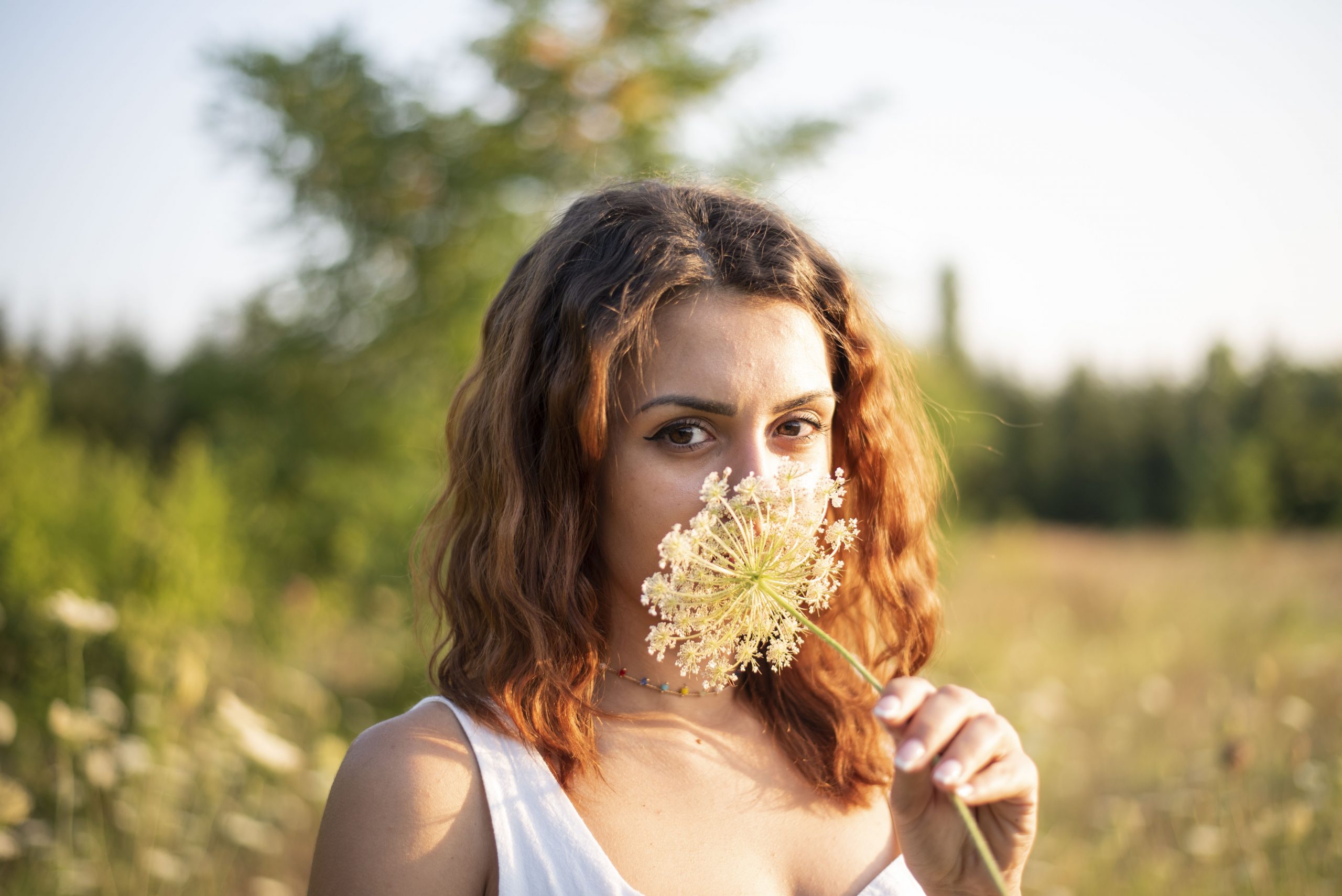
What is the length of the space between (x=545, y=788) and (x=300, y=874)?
3959mm

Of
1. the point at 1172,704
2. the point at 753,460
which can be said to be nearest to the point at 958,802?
the point at 753,460

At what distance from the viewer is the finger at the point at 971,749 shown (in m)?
1.28

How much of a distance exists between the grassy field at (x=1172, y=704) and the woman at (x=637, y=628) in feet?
2.05

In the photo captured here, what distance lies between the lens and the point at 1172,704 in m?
6.80

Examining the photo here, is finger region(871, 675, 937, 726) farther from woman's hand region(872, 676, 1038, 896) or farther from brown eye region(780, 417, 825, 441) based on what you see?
brown eye region(780, 417, 825, 441)

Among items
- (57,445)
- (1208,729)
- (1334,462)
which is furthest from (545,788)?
(1334,462)

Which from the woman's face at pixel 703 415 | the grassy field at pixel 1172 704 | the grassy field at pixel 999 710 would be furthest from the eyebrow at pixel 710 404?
the grassy field at pixel 999 710

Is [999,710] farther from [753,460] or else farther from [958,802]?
[958,802]

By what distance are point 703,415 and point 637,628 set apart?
57 cm

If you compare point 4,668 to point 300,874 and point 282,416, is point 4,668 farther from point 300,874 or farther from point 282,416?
point 282,416

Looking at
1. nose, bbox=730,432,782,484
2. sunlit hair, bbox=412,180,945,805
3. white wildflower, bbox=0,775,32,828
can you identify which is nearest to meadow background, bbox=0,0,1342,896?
white wildflower, bbox=0,775,32,828

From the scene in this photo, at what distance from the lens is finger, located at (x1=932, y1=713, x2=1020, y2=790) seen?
50.6 inches

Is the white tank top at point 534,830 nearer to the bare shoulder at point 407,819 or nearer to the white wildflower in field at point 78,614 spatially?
the bare shoulder at point 407,819

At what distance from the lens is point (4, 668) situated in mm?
6145
